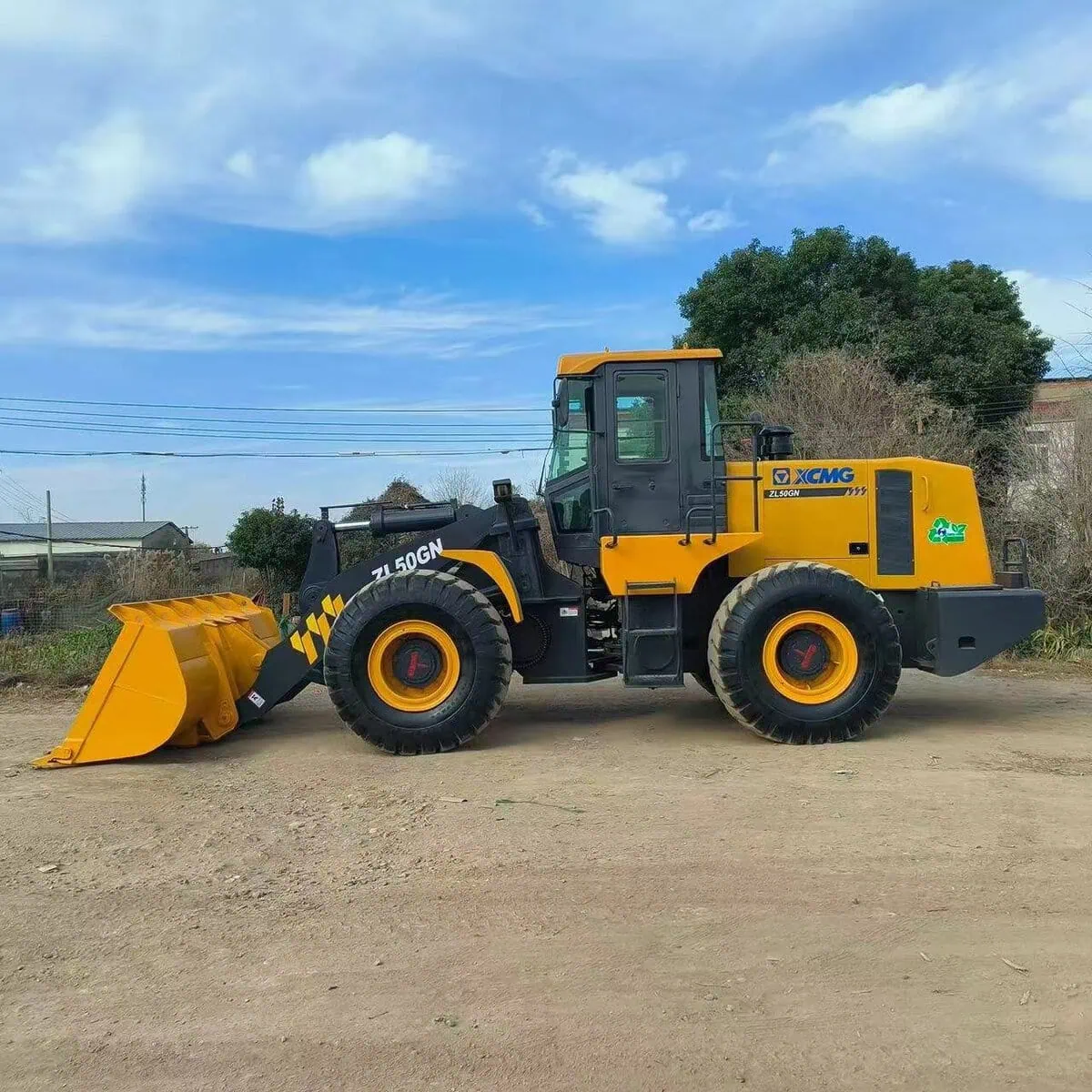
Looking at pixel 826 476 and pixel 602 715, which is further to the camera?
pixel 602 715

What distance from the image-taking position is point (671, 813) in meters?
5.79

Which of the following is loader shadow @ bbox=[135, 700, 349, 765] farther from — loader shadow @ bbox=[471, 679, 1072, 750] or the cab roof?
the cab roof

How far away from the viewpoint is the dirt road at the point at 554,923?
3.24m

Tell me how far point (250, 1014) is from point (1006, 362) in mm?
21881

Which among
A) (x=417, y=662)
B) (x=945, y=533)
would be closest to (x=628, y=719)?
(x=417, y=662)

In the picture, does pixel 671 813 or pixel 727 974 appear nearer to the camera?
pixel 727 974

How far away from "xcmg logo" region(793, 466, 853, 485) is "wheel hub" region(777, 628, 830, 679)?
1.37m

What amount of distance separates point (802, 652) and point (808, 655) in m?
0.06

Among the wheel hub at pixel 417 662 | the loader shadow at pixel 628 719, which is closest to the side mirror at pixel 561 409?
the wheel hub at pixel 417 662

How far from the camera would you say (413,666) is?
7.71m

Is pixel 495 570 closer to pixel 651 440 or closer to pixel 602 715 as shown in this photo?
pixel 651 440

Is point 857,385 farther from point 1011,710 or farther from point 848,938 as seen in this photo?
point 848,938

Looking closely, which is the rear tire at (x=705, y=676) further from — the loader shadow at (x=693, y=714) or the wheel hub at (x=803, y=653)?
the wheel hub at (x=803, y=653)

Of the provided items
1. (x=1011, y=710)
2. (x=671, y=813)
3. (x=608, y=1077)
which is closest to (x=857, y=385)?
(x=1011, y=710)
